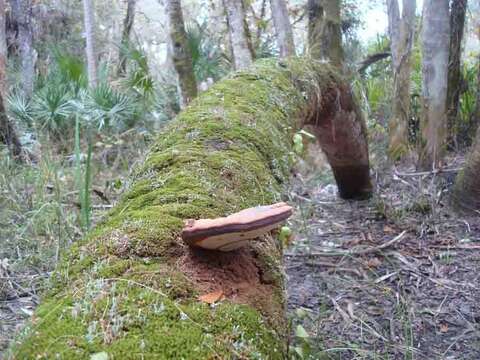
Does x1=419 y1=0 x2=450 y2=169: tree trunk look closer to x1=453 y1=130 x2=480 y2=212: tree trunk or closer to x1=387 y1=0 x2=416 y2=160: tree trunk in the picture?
x1=387 y1=0 x2=416 y2=160: tree trunk

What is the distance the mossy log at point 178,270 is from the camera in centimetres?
108

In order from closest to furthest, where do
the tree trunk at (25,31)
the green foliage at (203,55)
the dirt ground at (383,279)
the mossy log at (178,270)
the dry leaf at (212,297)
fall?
1. the mossy log at (178,270)
2. the dry leaf at (212,297)
3. the dirt ground at (383,279)
4. the green foliage at (203,55)
5. the tree trunk at (25,31)

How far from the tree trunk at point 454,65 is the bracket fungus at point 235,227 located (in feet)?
20.4

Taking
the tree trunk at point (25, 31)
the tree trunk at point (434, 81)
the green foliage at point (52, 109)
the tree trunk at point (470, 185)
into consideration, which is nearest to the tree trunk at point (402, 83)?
the tree trunk at point (434, 81)

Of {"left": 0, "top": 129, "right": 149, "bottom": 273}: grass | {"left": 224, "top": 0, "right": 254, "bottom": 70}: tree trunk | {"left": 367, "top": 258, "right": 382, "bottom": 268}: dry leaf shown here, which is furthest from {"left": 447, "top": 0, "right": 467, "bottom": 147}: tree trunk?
{"left": 0, "top": 129, "right": 149, "bottom": 273}: grass

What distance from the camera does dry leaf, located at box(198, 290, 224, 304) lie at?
1244 millimetres

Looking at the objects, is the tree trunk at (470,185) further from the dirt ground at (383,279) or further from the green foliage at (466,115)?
the green foliage at (466,115)

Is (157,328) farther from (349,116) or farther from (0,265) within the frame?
(349,116)

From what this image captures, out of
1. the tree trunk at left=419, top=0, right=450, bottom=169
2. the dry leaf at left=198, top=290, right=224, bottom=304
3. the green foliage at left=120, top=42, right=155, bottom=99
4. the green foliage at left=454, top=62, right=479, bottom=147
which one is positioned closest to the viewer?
the dry leaf at left=198, top=290, right=224, bottom=304

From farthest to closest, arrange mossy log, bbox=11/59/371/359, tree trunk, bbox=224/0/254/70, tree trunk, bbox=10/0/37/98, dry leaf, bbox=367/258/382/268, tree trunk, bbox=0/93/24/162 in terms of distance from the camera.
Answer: tree trunk, bbox=10/0/37/98, tree trunk, bbox=224/0/254/70, tree trunk, bbox=0/93/24/162, dry leaf, bbox=367/258/382/268, mossy log, bbox=11/59/371/359

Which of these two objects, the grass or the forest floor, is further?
the grass

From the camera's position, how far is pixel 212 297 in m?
1.26

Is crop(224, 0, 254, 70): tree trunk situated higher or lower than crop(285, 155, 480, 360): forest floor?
higher

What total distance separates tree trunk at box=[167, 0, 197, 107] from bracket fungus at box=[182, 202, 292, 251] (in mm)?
6347
